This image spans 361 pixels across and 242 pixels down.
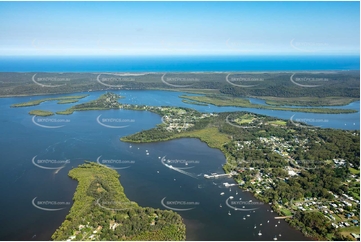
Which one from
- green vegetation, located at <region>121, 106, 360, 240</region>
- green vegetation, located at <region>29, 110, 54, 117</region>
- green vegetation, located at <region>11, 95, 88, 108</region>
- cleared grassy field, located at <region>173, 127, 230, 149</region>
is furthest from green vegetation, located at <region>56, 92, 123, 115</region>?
cleared grassy field, located at <region>173, 127, 230, 149</region>

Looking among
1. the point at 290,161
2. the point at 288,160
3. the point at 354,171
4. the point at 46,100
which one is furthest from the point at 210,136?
the point at 46,100

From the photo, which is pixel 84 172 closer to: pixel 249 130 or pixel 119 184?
pixel 119 184

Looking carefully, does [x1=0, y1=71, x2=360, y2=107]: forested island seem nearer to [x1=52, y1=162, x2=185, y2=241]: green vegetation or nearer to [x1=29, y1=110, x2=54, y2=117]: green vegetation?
[x1=29, y1=110, x2=54, y2=117]: green vegetation

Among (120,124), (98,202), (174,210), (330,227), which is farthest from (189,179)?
(120,124)

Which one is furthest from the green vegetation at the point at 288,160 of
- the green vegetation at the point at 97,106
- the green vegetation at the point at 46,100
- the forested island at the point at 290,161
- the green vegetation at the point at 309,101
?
the green vegetation at the point at 46,100

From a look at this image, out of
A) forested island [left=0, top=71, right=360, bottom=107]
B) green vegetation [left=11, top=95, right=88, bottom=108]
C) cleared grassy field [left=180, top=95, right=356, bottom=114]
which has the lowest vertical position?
cleared grassy field [left=180, top=95, right=356, bottom=114]

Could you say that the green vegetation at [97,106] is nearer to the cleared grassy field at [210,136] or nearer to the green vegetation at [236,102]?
the green vegetation at [236,102]

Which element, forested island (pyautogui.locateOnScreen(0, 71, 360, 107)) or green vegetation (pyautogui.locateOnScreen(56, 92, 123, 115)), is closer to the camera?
Result: green vegetation (pyautogui.locateOnScreen(56, 92, 123, 115))

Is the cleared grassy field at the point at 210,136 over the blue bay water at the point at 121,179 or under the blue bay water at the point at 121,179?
over
